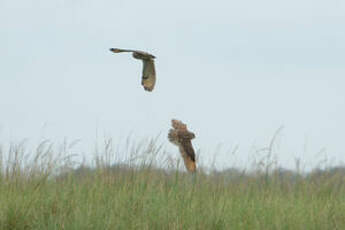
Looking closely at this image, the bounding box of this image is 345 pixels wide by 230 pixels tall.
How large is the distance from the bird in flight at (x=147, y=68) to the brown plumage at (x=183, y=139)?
54cm

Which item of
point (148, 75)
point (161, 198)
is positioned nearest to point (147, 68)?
point (148, 75)

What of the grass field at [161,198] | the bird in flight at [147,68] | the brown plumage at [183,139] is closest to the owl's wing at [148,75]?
the bird in flight at [147,68]

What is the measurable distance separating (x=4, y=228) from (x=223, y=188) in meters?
3.46

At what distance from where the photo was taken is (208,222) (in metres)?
7.26

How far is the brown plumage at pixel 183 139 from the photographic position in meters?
7.01

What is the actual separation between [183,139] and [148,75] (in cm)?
80

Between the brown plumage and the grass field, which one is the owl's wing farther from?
the grass field

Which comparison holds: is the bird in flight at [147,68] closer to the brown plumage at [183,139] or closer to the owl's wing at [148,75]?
the owl's wing at [148,75]

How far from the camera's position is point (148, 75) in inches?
273

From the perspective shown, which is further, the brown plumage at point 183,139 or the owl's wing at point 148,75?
the brown plumage at point 183,139

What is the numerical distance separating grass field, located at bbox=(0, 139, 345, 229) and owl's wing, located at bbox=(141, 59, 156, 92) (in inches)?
57.5

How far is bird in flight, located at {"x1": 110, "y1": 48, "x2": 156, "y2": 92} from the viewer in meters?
6.87

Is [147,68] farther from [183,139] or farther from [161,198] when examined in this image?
[161,198]

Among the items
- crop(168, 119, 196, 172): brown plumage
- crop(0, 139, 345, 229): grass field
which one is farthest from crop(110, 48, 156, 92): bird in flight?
crop(0, 139, 345, 229): grass field
